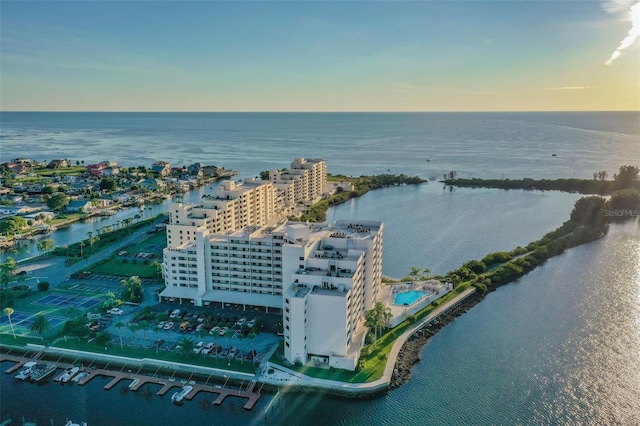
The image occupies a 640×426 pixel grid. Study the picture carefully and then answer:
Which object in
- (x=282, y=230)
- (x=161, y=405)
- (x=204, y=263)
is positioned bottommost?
(x=161, y=405)

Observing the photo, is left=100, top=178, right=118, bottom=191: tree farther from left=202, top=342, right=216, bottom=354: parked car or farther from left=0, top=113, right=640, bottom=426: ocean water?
left=202, top=342, right=216, bottom=354: parked car

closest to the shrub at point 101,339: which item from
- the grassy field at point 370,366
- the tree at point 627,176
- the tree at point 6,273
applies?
the grassy field at point 370,366

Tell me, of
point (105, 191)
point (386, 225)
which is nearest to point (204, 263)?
point (386, 225)

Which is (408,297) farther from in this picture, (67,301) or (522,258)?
(67,301)

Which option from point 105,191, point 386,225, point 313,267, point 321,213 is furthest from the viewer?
point 105,191

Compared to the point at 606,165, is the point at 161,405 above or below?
below

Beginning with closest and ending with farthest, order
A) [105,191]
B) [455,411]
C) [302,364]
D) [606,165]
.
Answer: [455,411], [302,364], [105,191], [606,165]

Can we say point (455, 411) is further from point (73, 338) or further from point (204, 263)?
point (73, 338)
